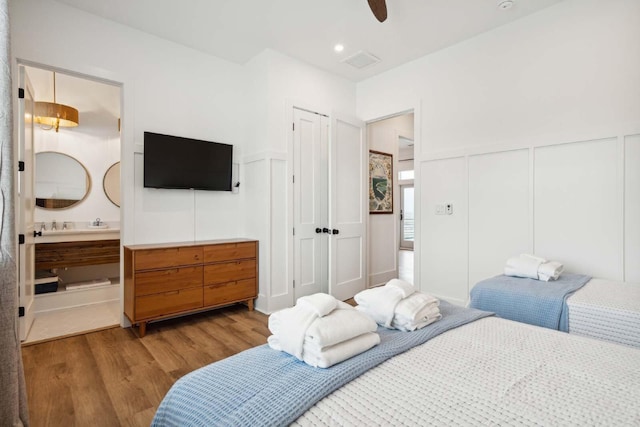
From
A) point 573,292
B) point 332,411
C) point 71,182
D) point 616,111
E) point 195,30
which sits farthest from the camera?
point 71,182

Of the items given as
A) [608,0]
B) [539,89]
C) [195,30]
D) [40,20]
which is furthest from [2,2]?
[608,0]

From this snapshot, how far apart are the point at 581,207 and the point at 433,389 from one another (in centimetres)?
255

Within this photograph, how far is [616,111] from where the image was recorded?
8.18ft

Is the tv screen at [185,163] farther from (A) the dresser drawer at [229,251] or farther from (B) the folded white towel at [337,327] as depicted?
(B) the folded white towel at [337,327]

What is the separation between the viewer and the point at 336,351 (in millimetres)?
1119

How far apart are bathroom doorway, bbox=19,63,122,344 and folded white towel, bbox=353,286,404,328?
2.85m

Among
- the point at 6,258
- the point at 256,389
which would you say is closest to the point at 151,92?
the point at 6,258

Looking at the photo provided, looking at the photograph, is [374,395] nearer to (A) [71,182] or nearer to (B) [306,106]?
(B) [306,106]

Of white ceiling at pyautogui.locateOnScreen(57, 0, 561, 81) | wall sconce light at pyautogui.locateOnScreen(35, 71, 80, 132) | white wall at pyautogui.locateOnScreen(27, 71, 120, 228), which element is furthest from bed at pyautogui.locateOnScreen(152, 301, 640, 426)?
white wall at pyautogui.locateOnScreen(27, 71, 120, 228)

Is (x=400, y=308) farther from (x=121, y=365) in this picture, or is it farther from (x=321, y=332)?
(x=121, y=365)

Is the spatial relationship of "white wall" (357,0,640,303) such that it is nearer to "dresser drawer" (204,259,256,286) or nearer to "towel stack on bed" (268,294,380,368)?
"dresser drawer" (204,259,256,286)

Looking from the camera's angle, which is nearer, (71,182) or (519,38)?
(519,38)

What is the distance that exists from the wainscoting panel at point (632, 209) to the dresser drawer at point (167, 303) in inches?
143

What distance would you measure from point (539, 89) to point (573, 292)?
1839mm
